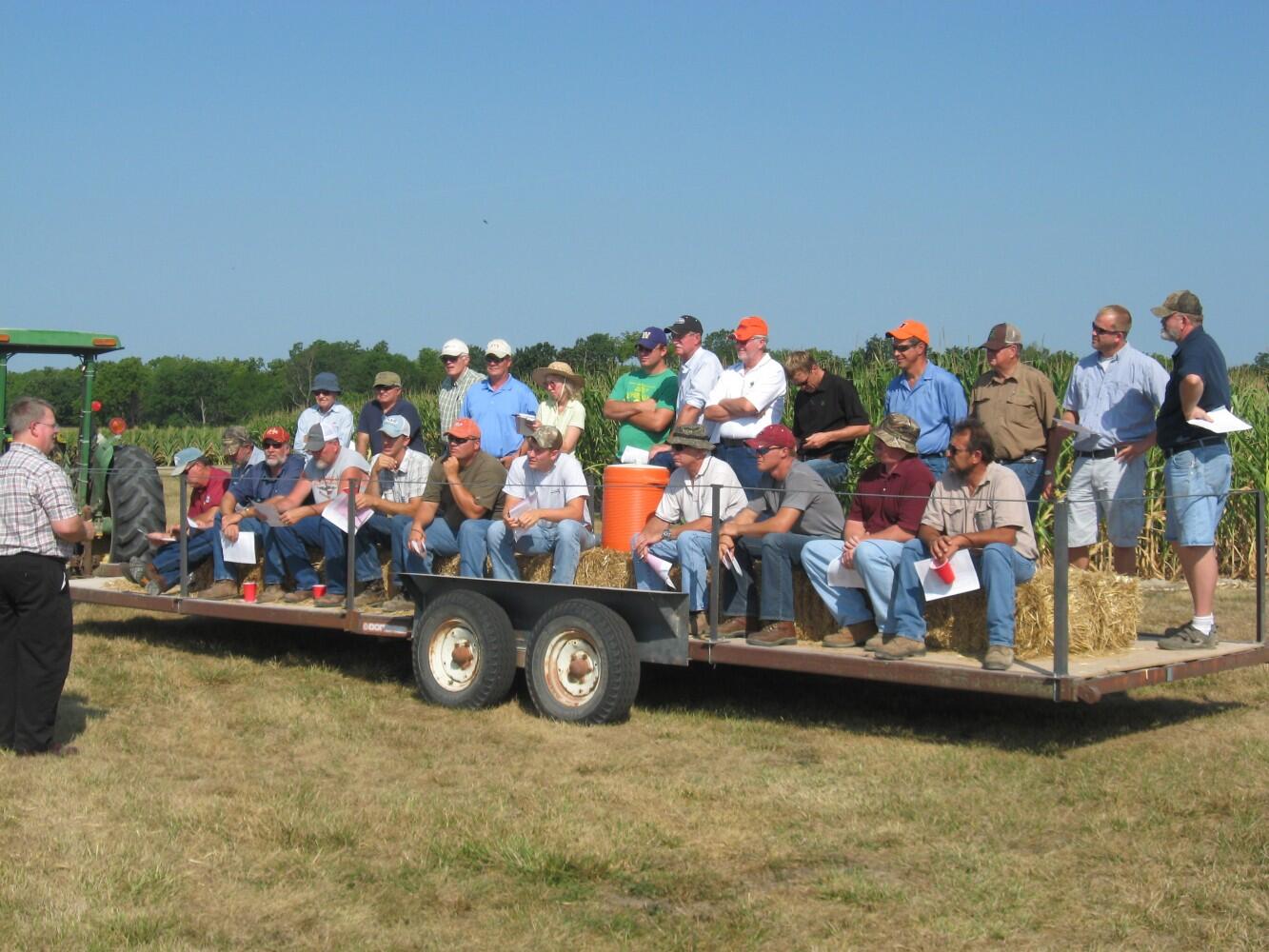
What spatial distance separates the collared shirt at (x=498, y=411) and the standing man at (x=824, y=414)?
6.71 feet

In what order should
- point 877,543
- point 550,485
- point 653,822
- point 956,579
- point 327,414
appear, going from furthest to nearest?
1. point 327,414
2. point 550,485
3. point 877,543
4. point 956,579
5. point 653,822

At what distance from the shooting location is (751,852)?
611cm

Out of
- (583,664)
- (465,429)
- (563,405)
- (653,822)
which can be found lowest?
(653,822)

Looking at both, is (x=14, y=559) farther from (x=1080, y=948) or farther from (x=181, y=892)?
(x=1080, y=948)

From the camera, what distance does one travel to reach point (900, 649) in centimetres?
770

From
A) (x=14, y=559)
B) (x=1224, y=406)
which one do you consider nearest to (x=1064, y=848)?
(x=1224, y=406)

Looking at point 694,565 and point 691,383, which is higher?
point 691,383

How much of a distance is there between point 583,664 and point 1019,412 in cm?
299

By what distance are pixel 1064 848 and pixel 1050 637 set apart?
1.87m

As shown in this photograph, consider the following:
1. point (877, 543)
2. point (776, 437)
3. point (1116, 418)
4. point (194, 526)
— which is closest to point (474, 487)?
point (776, 437)

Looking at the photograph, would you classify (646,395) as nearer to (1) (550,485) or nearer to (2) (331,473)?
(1) (550,485)

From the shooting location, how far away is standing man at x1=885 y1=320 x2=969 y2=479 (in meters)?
9.21

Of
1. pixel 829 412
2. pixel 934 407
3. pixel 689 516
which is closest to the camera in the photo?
pixel 689 516

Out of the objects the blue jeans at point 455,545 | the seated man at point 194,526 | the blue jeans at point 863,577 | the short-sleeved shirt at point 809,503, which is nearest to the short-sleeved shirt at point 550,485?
the blue jeans at point 455,545
